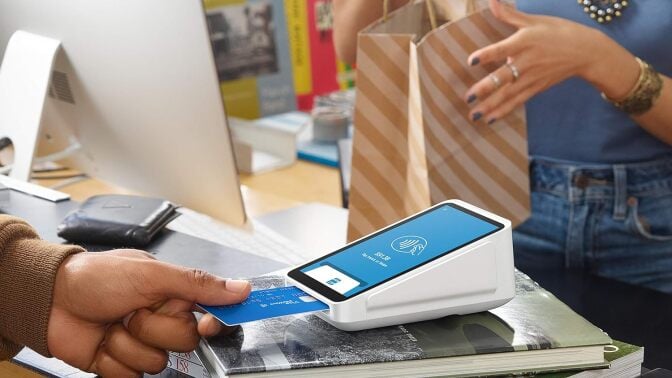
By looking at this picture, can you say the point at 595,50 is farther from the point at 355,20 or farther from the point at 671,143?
the point at 355,20

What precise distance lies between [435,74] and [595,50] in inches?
10.0

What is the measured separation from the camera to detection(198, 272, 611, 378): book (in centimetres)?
69

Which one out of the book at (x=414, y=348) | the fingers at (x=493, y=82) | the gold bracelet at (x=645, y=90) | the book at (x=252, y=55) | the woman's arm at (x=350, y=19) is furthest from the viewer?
the book at (x=252, y=55)

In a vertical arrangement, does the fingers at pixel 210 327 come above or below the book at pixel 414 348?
above

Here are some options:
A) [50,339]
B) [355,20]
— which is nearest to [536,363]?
[50,339]

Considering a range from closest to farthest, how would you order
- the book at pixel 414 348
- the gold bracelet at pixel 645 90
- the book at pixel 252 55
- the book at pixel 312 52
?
the book at pixel 414 348 < the gold bracelet at pixel 645 90 < the book at pixel 252 55 < the book at pixel 312 52

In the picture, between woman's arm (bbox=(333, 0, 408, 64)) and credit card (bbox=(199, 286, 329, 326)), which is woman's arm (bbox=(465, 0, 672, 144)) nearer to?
woman's arm (bbox=(333, 0, 408, 64))

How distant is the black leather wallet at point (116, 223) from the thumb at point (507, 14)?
48 centimetres

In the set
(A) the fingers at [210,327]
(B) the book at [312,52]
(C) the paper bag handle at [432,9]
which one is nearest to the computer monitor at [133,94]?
(C) the paper bag handle at [432,9]

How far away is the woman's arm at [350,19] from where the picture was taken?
1489 millimetres

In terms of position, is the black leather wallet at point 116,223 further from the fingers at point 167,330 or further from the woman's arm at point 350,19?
the woman's arm at point 350,19

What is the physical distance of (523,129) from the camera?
1284mm

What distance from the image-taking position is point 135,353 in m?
0.77

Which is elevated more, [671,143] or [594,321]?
[671,143]
